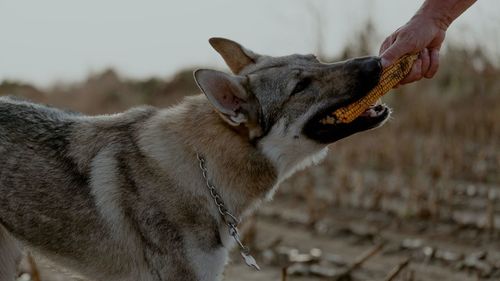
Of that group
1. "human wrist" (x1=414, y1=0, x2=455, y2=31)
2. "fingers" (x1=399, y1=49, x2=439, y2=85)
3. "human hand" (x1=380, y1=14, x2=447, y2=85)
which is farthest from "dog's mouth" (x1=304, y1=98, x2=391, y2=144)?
"human wrist" (x1=414, y1=0, x2=455, y2=31)

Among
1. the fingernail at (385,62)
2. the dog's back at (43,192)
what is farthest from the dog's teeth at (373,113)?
the dog's back at (43,192)

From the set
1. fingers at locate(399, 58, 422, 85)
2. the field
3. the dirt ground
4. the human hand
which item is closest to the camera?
the human hand

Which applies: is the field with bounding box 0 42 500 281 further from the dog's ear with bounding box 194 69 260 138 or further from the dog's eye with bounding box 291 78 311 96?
the dog's eye with bounding box 291 78 311 96

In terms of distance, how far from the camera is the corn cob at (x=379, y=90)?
5238mm

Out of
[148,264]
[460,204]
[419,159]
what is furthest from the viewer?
[419,159]

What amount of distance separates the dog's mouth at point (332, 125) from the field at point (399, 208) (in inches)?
50.9

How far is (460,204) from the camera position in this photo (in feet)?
37.0

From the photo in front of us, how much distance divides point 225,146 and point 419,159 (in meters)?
8.90

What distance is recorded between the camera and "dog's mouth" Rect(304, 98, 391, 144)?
5.23 meters

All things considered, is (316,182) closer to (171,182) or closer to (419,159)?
(419,159)

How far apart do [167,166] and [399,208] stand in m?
6.69

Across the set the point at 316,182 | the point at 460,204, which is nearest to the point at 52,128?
the point at 460,204

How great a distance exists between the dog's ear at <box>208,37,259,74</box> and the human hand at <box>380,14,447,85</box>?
0.98 metres

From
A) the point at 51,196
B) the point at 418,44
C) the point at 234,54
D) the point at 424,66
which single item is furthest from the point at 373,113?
the point at 51,196
